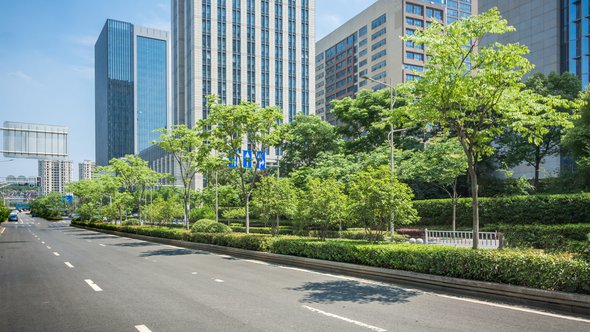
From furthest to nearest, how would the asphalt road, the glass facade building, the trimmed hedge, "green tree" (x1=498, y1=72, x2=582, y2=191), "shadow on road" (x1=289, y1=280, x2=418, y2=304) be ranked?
the glass facade building < "green tree" (x1=498, y1=72, x2=582, y2=191) < the trimmed hedge < "shadow on road" (x1=289, y1=280, x2=418, y2=304) < the asphalt road

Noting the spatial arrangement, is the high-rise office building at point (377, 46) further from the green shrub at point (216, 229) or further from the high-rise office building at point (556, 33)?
the green shrub at point (216, 229)

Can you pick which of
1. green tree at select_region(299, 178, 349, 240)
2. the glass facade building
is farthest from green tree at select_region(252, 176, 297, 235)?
the glass facade building

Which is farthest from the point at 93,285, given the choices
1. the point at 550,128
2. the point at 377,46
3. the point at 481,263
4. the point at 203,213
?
the point at 377,46

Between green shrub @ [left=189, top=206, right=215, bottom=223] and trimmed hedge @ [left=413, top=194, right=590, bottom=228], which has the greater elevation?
trimmed hedge @ [left=413, top=194, right=590, bottom=228]

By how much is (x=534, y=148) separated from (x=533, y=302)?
116 ft

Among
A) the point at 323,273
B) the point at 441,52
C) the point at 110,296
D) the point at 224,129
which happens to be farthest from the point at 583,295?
the point at 224,129

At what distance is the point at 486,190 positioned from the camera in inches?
1612

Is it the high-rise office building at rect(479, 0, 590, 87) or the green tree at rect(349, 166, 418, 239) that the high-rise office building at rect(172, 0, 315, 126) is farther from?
the green tree at rect(349, 166, 418, 239)

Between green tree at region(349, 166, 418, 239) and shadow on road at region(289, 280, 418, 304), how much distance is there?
3.97 m

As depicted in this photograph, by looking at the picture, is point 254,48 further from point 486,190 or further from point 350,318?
point 350,318

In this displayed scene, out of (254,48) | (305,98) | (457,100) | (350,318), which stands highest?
(254,48)

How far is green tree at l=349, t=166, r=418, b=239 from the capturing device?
16109 millimetres

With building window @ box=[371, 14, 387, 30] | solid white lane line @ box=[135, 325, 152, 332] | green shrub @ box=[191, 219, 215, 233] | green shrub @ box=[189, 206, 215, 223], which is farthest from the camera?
building window @ box=[371, 14, 387, 30]

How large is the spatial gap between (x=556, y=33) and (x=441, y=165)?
38060mm
